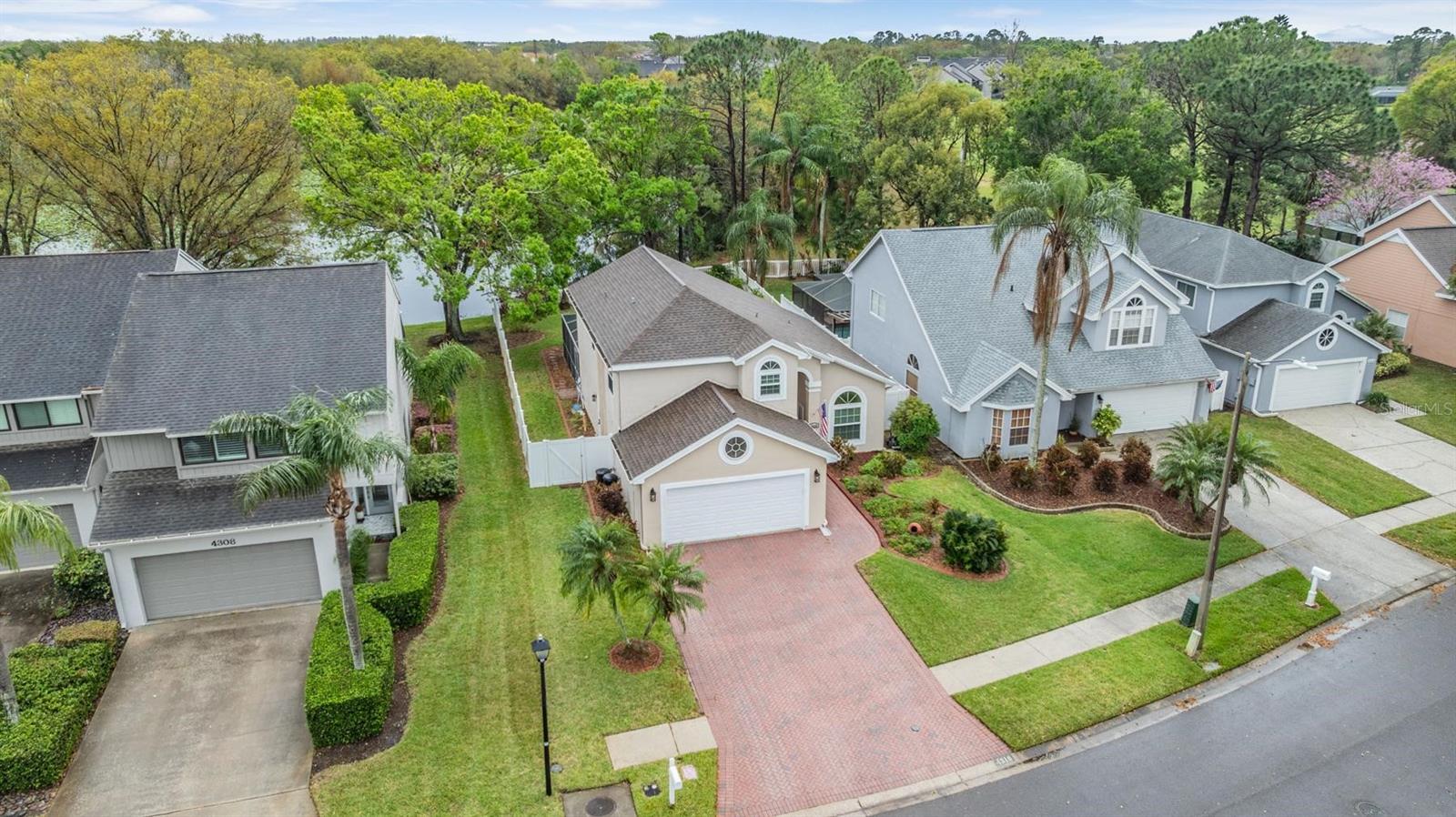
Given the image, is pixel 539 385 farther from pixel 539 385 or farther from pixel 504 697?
pixel 504 697

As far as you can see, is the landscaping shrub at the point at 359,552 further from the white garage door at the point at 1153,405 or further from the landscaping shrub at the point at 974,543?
the white garage door at the point at 1153,405

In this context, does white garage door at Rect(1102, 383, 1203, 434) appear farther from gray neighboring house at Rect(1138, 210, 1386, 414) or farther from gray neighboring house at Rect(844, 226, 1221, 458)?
gray neighboring house at Rect(1138, 210, 1386, 414)

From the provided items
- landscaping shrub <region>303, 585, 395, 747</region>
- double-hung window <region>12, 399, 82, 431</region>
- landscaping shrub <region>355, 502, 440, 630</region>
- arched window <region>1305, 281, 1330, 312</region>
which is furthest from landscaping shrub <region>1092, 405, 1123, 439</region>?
double-hung window <region>12, 399, 82, 431</region>

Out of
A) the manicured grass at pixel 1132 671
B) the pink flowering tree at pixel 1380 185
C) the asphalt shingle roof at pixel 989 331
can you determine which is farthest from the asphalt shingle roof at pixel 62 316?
the pink flowering tree at pixel 1380 185

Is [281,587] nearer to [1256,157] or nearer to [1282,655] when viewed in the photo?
[1282,655]

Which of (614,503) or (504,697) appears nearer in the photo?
(504,697)

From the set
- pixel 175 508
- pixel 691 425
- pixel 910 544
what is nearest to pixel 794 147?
pixel 691 425

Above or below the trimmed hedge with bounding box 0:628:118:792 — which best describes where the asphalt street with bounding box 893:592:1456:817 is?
below
